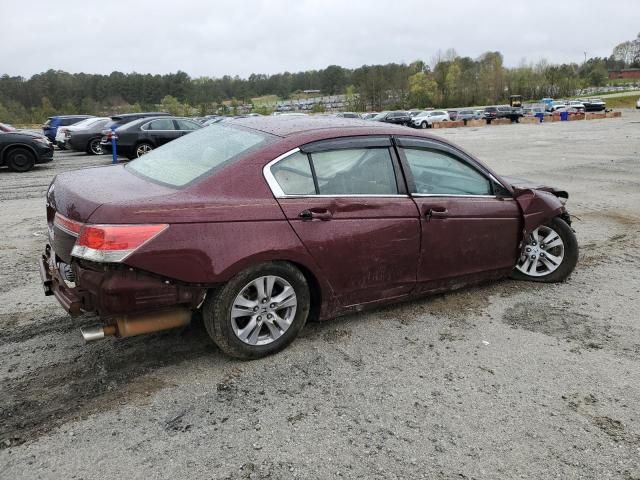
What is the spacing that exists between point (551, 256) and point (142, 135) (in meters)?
14.2

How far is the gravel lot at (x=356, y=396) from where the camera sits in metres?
2.63

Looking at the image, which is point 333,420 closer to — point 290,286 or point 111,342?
point 290,286

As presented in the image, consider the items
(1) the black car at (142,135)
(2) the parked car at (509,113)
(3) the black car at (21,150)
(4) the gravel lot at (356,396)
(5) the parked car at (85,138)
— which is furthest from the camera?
(2) the parked car at (509,113)

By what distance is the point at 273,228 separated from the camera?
340 centimetres

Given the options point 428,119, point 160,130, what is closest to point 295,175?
point 160,130

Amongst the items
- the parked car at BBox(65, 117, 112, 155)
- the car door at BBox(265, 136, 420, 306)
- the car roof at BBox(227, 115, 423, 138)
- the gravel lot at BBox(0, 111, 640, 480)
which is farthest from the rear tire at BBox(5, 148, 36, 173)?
the car door at BBox(265, 136, 420, 306)

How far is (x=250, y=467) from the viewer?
2580 millimetres

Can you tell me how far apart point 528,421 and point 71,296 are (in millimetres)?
2756

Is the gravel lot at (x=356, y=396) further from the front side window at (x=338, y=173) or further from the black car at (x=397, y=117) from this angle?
the black car at (x=397, y=117)

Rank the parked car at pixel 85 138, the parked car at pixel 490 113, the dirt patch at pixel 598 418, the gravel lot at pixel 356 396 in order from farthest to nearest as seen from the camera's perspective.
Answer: the parked car at pixel 490 113 < the parked car at pixel 85 138 < the dirt patch at pixel 598 418 < the gravel lot at pixel 356 396

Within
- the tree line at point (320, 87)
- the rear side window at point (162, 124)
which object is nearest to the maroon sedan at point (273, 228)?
the rear side window at point (162, 124)

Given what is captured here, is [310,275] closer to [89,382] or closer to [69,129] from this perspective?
[89,382]

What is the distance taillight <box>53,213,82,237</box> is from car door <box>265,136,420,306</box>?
1197mm

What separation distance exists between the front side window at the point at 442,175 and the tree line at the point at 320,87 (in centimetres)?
6468
